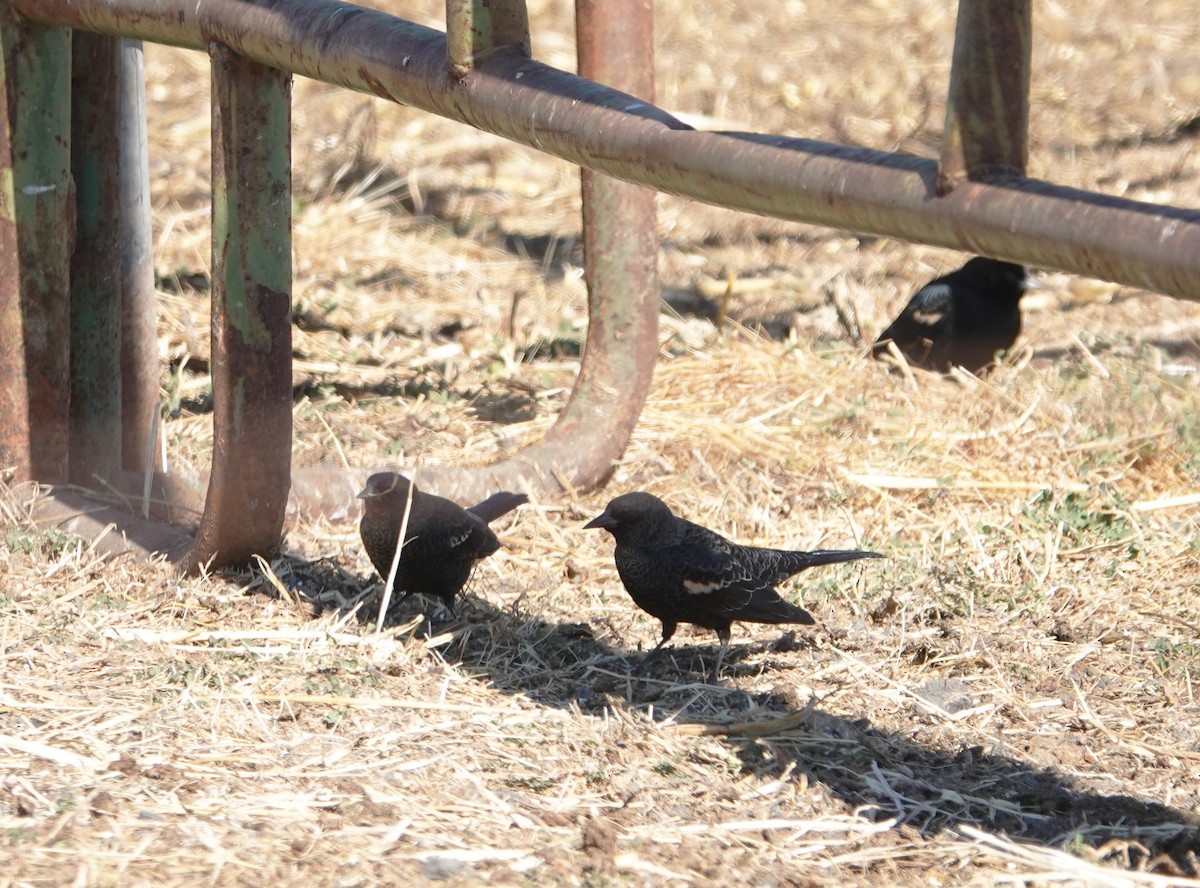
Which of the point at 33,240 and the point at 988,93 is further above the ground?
the point at 988,93

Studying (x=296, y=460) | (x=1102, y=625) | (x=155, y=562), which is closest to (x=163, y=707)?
(x=155, y=562)

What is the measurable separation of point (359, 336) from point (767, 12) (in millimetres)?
7076

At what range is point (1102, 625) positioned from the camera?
4273 mm

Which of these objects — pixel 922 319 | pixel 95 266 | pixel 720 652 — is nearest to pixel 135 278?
pixel 95 266

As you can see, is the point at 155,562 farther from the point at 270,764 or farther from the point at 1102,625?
the point at 1102,625

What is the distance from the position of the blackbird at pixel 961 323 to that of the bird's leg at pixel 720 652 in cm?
306

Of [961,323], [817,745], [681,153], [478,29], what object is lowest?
[817,745]

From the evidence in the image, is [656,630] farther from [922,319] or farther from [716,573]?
[922,319]

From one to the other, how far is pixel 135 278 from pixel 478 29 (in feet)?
6.48

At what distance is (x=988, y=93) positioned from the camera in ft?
8.06

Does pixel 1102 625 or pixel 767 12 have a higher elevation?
pixel 767 12

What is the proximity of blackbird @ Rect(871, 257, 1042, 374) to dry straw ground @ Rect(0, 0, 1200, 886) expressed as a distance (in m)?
0.21

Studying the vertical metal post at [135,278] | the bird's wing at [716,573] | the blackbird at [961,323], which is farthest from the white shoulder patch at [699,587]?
the blackbird at [961,323]

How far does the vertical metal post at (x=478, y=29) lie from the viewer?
3240 millimetres
